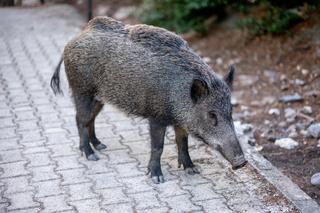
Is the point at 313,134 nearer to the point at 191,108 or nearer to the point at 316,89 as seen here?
the point at 316,89

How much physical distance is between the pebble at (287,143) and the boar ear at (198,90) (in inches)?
61.4

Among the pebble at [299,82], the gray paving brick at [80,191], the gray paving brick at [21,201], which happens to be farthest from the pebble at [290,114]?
the gray paving brick at [21,201]

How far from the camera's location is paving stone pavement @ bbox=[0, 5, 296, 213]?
4918mm

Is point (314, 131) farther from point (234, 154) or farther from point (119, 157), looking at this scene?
point (119, 157)

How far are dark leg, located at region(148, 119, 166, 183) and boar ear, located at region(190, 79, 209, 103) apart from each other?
411mm

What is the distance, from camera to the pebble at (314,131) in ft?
20.7

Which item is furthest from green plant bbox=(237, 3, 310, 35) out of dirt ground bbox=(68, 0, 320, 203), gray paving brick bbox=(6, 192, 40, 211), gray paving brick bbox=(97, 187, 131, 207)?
gray paving brick bbox=(6, 192, 40, 211)

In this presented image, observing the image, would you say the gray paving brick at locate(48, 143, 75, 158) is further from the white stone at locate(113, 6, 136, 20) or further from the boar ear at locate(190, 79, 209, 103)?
the white stone at locate(113, 6, 136, 20)

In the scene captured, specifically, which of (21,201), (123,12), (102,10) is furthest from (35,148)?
(102,10)

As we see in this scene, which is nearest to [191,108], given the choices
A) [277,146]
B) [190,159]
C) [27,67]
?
[190,159]

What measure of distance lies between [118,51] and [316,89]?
2976 millimetres

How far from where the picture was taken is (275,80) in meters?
7.96

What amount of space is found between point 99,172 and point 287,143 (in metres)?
1.91

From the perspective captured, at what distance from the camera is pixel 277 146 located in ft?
20.7
